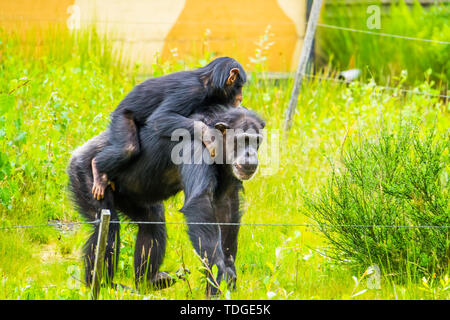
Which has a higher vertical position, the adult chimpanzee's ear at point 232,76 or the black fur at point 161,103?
the adult chimpanzee's ear at point 232,76

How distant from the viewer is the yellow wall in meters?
8.16

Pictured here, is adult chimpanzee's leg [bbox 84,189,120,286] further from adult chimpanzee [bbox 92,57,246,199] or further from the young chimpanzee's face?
the young chimpanzee's face

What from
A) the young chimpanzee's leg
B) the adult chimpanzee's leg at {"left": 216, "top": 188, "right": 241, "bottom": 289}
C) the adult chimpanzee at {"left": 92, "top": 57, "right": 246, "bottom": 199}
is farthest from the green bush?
the young chimpanzee's leg

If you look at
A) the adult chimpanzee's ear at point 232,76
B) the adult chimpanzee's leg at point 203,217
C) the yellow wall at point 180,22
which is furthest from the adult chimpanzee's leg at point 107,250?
the yellow wall at point 180,22

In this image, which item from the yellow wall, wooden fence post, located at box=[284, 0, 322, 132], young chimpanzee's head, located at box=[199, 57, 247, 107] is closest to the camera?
young chimpanzee's head, located at box=[199, 57, 247, 107]

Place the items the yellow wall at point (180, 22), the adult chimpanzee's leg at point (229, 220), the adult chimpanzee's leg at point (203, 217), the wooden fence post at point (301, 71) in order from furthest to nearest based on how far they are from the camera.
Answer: the yellow wall at point (180, 22), the wooden fence post at point (301, 71), the adult chimpanzee's leg at point (229, 220), the adult chimpanzee's leg at point (203, 217)

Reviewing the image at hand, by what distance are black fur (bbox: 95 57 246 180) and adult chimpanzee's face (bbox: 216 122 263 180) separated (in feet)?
0.87

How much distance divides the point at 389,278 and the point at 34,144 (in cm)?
333

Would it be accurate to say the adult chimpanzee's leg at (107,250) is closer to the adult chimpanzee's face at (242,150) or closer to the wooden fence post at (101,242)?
the wooden fence post at (101,242)

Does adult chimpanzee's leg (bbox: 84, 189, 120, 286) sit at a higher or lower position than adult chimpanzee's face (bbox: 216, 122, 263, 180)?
lower

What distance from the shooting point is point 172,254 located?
4902 mm

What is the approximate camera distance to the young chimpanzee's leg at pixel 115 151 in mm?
4074

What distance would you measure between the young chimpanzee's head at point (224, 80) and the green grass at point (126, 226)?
0.72 m
